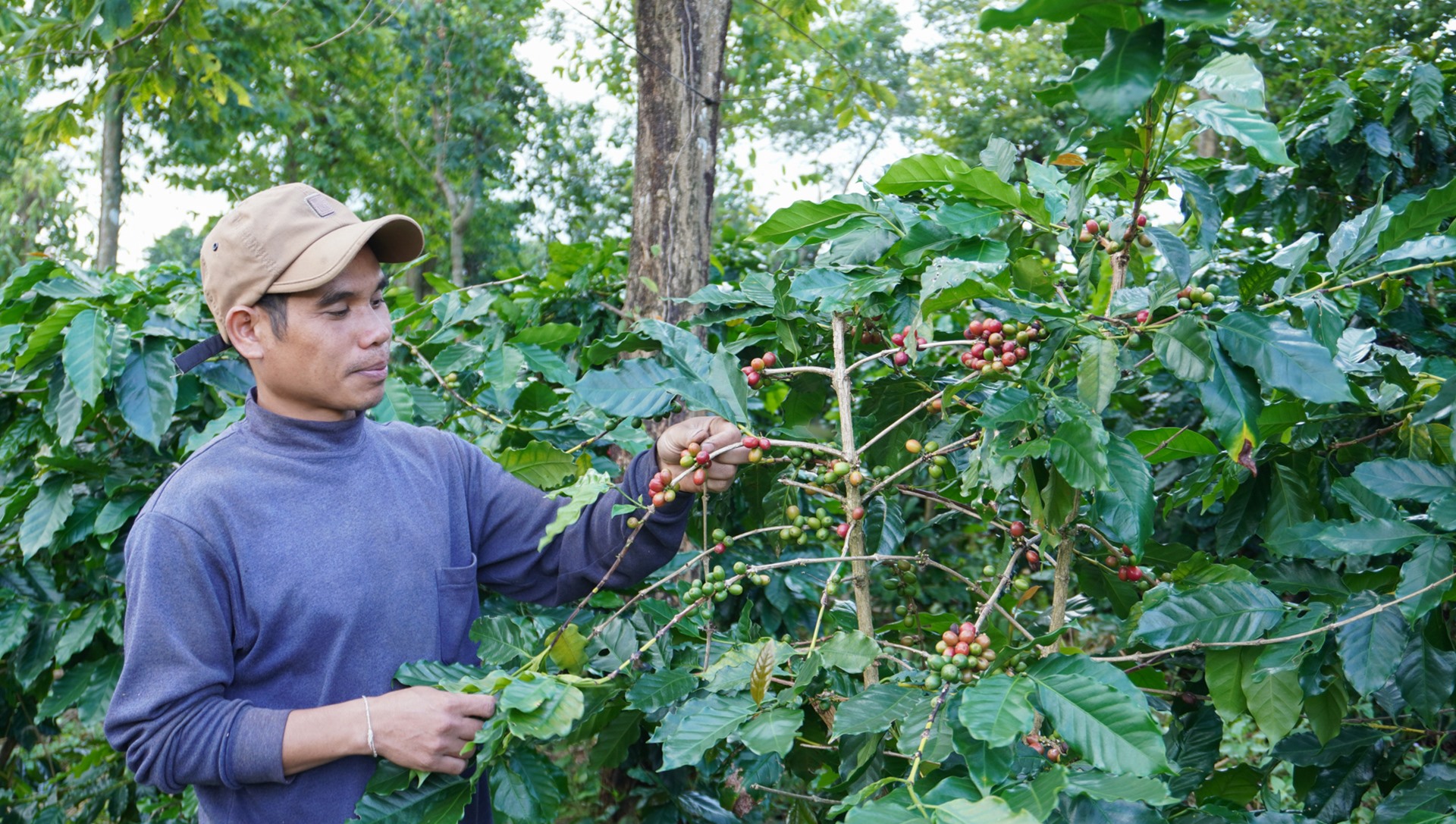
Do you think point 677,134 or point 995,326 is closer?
point 995,326

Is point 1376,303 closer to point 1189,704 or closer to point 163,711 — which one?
point 1189,704

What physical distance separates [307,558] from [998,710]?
3.51 feet

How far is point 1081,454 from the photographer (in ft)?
4.00

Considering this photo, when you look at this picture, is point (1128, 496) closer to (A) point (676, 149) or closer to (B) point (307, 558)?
(B) point (307, 558)

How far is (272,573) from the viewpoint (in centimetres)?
159

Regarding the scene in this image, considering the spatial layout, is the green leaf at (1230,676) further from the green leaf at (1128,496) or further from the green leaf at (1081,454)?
the green leaf at (1081,454)

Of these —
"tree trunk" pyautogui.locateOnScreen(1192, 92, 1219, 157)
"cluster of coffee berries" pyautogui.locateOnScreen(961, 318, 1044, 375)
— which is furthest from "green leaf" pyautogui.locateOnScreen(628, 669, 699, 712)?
"tree trunk" pyautogui.locateOnScreen(1192, 92, 1219, 157)

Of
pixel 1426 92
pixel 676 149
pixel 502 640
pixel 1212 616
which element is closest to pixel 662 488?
pixel 502 640

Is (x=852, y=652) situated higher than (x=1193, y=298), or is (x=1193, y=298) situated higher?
(x=1193, y=298)

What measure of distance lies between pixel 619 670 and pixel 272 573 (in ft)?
1.84

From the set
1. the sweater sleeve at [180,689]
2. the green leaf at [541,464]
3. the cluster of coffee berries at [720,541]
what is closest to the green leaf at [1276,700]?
the cluster of coffee berries at [720,541]

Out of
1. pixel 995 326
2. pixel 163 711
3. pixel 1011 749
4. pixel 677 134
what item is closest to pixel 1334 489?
pixel 995 326

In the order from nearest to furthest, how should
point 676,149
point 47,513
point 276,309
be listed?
1. point 276,309
2. point 47,513
3. point 676,149

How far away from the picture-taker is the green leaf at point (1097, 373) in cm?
128
